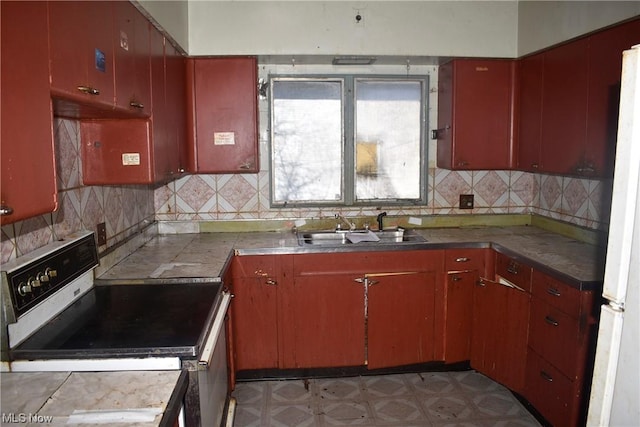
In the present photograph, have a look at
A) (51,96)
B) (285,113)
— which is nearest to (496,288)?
(285,113)

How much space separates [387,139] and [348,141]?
0.29m

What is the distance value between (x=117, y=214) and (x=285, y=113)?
1.34 metres

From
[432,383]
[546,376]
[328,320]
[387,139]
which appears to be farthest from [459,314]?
[387,139]

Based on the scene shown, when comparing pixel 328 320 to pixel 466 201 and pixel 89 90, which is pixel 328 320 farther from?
pixel 89 90

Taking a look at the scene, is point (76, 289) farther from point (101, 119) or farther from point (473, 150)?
point (473, 150)

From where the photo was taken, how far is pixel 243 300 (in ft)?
9.71

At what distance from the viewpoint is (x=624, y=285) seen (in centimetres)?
109

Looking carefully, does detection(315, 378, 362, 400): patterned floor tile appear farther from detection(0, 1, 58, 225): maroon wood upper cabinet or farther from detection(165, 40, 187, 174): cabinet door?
detection(0, 1, 58, 225): maroon wood upper cabinet

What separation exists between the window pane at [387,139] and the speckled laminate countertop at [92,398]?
7.79 ft

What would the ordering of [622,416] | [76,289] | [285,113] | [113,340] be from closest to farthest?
[622,416], [113,340], [76,289], [285,113]

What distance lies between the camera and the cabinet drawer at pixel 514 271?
262cm

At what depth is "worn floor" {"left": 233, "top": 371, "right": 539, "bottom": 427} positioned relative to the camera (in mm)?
2627

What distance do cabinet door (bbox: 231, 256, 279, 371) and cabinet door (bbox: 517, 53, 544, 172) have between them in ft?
5.64

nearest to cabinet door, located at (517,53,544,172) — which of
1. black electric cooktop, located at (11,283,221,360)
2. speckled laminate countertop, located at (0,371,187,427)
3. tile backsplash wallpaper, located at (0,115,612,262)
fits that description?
tile backsplash wallpaper, located at (0,115,612,262)
